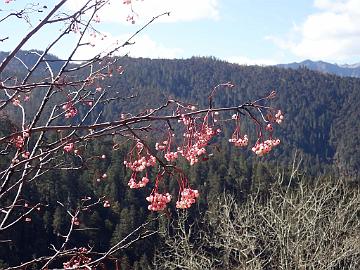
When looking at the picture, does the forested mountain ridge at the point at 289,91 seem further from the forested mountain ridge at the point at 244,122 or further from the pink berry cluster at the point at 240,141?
the pink berry cluster at the point at 240,141

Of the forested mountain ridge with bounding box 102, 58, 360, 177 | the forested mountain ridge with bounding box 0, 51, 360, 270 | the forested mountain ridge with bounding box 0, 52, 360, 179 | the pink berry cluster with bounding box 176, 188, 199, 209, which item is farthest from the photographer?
the forested mountain ridge with bounding box 102, 58, 360, 177

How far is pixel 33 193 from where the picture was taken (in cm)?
3444

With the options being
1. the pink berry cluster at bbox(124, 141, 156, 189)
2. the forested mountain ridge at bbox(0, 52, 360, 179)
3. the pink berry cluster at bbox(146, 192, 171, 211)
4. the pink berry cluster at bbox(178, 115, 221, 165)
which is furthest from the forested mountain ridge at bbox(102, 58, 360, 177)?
the pink berry cluster at bbox(146, 192, 171, 211)

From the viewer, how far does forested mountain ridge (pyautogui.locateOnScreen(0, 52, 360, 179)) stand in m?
130

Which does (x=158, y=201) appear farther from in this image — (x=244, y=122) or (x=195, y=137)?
(x=244, y=122)

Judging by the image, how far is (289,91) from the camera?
482ft

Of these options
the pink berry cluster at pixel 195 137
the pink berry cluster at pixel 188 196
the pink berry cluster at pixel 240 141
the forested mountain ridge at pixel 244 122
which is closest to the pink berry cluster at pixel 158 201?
the pink berry cluster at pixel 188 196

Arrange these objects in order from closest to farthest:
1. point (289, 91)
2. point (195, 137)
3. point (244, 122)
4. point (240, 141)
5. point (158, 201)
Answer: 1. point (195, 137)
2. point (158, 201)
3. point (240, 141)
4. point (244, 122)
5. point (289, 91)

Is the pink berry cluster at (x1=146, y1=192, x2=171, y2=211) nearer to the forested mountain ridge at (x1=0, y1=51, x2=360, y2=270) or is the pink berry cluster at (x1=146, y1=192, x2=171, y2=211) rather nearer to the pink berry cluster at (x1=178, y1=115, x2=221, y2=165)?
the pink berry cluster at (x1=178, y1=115, x2=221, y2=165)

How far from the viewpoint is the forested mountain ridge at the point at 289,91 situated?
428 feet

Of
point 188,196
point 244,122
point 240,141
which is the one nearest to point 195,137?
point 188,196

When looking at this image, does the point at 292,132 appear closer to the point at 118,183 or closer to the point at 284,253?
the point at 118,183

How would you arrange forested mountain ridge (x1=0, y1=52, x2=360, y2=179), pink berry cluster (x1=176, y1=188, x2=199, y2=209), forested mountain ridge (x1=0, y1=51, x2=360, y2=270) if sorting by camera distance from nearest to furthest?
pink berry cluster (x1=176, y1=188, x2=199, y2=209) < forested mountain ridge (x1=0, y1=51, x2=360, y2=270) < forested mountain ridge (x1=0, y1=52, x2=360, y2=179)

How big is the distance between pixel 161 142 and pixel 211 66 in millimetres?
154225
